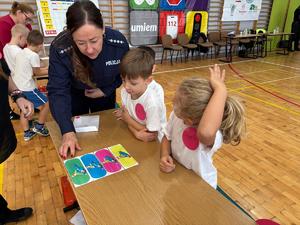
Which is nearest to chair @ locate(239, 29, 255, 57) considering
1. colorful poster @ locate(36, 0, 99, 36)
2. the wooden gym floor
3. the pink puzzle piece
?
the wooden gym floor

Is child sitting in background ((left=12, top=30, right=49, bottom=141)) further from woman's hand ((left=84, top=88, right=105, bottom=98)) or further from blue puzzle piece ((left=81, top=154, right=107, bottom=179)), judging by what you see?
blue puzzle piece ((left=81, top=154, right=107, bottom=179))

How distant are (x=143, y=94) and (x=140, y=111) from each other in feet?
0.36

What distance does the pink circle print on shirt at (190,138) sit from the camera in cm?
109

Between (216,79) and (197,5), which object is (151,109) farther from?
(197,5)

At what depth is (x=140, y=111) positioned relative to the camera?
1401 mm

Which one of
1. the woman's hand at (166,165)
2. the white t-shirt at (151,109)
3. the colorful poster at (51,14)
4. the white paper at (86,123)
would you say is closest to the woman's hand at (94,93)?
the white paper at (86,123)

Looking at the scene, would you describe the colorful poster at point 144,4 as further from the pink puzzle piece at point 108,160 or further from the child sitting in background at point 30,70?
the pink puzzle piece at point 108,160

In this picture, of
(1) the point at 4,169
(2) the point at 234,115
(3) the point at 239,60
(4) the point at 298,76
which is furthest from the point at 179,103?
(3) the point at 239,60

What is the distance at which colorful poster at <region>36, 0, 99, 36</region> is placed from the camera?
5.19 m

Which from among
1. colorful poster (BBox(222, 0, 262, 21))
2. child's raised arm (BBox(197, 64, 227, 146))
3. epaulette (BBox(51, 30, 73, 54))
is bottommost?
child's raised arm (BBox(197, 64, 227, 146))

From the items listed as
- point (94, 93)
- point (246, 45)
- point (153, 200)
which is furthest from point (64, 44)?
point (246, 45)

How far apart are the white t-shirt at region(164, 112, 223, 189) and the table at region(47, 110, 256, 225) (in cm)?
7

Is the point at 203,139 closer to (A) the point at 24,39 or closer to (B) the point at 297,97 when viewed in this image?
(A) the point at 24,39

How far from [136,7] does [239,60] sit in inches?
140
